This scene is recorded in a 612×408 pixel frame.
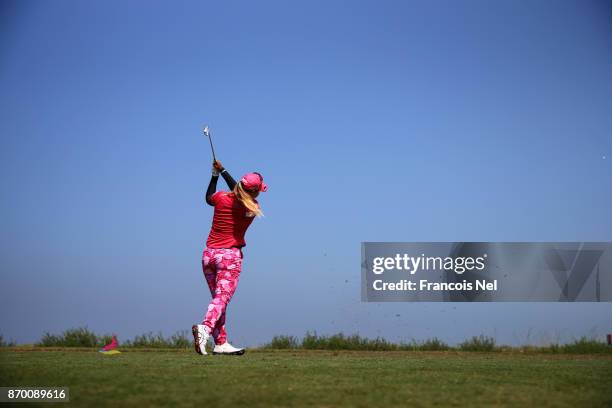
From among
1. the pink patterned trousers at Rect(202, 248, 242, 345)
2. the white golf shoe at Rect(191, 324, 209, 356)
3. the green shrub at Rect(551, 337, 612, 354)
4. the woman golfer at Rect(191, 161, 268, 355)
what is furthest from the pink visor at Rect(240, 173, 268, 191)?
the green shrub at Rect(551, 337, 612, 354)

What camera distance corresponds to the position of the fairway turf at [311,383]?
15.9 ft

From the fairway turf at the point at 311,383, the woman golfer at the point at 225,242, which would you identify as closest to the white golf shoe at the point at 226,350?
the woman golfer at the point at 225,242

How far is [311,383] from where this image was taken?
576 cm

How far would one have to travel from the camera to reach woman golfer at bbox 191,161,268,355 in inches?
352

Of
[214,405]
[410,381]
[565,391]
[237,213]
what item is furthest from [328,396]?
[237,213]

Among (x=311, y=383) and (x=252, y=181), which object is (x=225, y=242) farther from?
(x=311, y=383)

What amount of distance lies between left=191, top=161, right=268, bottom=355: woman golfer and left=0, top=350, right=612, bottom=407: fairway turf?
1.20 metres

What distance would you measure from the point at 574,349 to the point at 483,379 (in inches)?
259

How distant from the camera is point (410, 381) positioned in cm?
607

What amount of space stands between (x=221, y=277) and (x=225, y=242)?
411 millimetres

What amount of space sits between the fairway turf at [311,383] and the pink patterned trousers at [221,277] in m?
1.07

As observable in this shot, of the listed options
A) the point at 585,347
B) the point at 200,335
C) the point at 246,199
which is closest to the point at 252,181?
the point at 246,199

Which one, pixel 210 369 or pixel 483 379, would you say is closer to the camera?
pixel 483 379

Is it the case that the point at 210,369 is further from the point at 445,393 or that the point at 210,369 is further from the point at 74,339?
the point at 74,339
